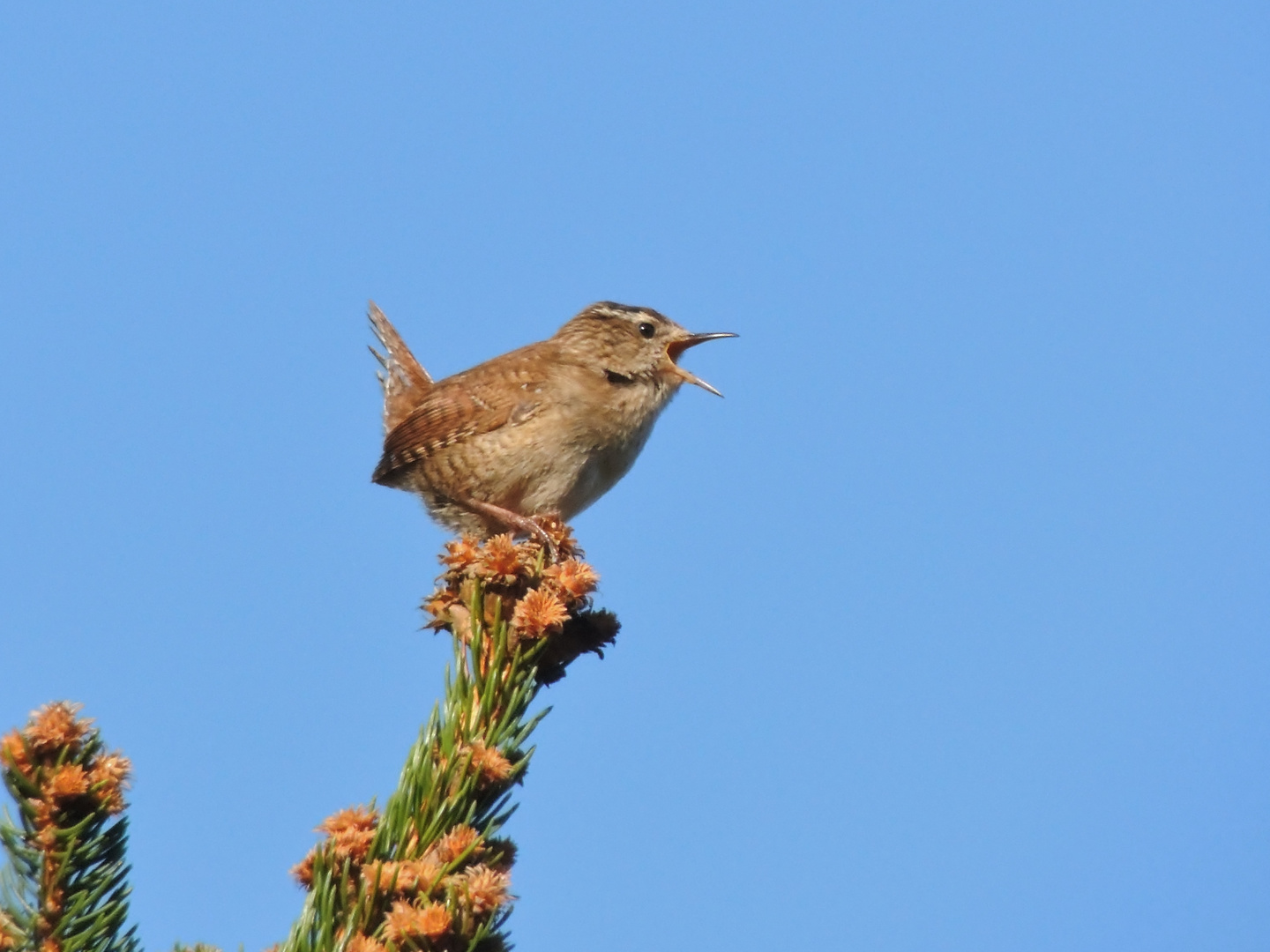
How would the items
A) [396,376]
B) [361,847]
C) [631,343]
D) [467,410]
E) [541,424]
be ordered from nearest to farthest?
[361,847] → [541,424] → [467,410] → [631,343] → [396,376]

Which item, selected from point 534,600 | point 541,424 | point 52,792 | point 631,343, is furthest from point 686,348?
point 52,792

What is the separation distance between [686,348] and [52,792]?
156 inches

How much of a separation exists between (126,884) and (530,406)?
10.4ft

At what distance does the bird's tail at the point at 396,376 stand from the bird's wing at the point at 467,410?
1.45ft

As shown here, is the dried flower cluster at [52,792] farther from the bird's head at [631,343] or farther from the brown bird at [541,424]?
the bird's head at [631,343]

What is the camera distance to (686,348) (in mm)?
5496

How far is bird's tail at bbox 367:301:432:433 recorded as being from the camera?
587 cm

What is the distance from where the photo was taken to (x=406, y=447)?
5078 millimetres

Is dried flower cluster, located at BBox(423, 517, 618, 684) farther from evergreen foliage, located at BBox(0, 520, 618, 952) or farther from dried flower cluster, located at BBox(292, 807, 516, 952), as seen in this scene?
dried flower cluster, located at BBox(292, 807, 516, 952)

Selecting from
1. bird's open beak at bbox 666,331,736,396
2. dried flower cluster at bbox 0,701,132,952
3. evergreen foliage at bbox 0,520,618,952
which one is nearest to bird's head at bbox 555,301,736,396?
bird's open beak at bbox 666,331,736,396

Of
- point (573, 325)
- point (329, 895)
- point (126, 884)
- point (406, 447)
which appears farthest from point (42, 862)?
point (573, 325)

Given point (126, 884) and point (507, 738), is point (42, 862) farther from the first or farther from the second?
point (507, 738)

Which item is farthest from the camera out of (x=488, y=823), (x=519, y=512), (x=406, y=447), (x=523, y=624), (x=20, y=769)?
(x=406, y=447)

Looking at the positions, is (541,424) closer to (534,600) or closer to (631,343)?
(631,343)
